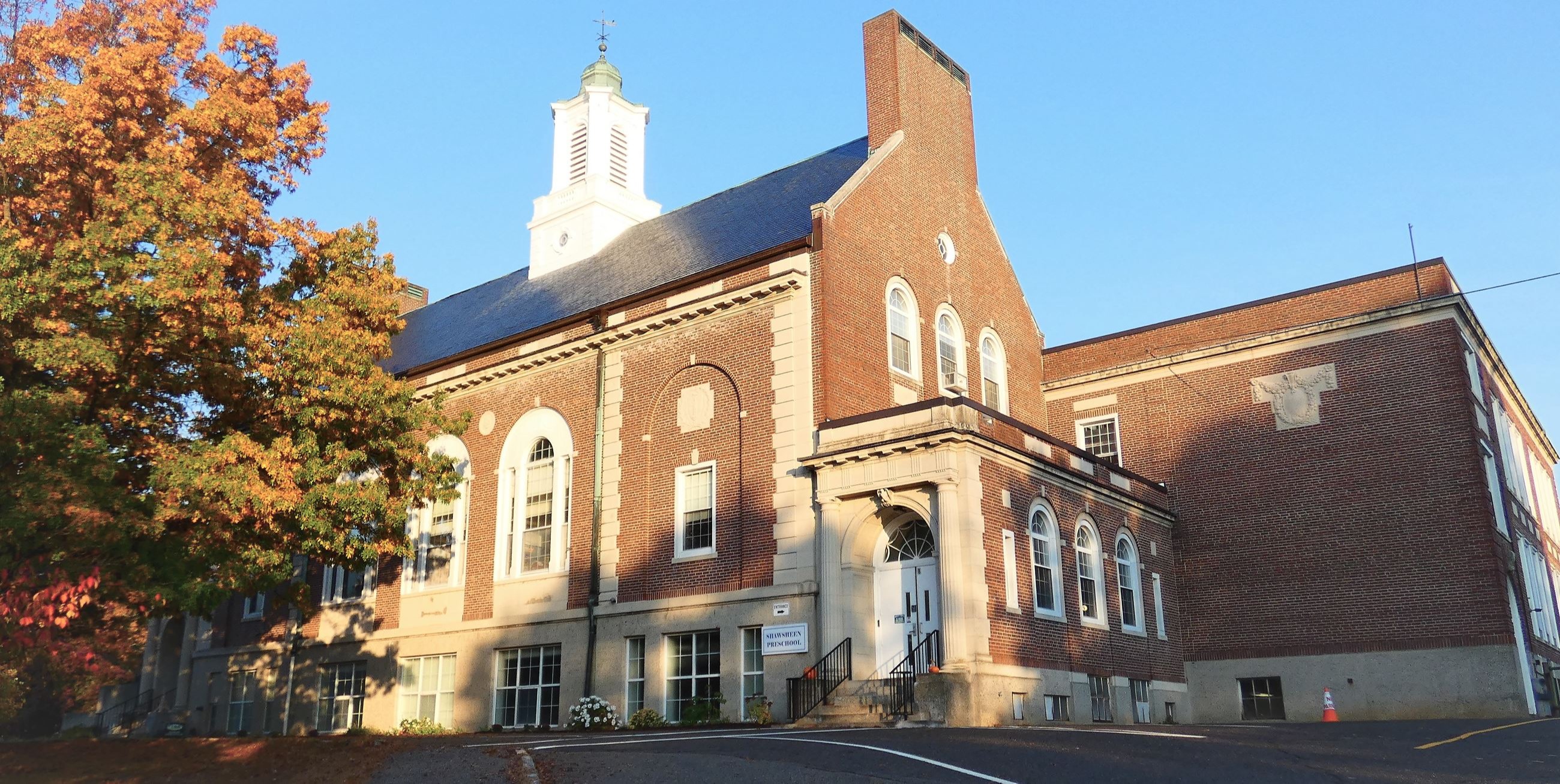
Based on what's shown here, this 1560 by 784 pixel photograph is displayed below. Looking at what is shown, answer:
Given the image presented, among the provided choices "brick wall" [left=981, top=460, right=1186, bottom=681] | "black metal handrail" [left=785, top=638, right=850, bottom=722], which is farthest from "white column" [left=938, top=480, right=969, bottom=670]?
"black metal handrail" [left=785, top=638, right=850, bottom=722]

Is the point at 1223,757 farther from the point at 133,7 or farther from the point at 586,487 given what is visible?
the point at 133,7

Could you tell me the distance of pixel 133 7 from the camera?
19.1 metres

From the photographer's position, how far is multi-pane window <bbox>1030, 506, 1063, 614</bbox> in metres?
23.7

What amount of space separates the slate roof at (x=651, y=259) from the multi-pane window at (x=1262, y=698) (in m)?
14.3

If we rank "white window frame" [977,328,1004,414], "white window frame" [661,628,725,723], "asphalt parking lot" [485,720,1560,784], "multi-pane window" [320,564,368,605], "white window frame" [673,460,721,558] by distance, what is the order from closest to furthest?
"asphalt parking lot" [485,720,1560,784]
"white window frame" [661,628,725,723]
"white window frame" [673,460,721,558]
"white window frame" [977,328,1004,414]
"multi-pane window" [320,564,368,605]

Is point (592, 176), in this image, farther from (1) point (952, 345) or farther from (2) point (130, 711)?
(2) point (130, 711)

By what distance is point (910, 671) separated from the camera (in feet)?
71.7

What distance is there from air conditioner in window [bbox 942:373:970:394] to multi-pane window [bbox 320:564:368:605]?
15785mm

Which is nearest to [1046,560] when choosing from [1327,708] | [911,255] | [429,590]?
[1327,708]

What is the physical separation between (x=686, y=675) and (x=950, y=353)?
377 inches

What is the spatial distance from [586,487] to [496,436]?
379 cm

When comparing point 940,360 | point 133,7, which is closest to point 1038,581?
point 940,360

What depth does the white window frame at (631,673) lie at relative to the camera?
2517cm

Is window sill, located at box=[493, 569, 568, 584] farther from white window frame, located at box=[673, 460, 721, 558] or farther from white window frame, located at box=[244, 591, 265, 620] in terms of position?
white window frame, located at box=[244, 591, 265, 620]
